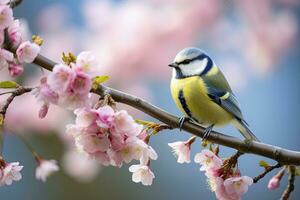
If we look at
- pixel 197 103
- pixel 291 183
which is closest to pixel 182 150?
pixel 291 183

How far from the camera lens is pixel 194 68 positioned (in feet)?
4.32

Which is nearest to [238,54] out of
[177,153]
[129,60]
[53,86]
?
[129,60]

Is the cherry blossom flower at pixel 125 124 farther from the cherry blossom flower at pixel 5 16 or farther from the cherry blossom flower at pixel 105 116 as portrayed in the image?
the cherry blossom flower at pixel 5 16

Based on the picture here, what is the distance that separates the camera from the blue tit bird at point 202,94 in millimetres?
1230

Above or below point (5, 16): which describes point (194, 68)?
below

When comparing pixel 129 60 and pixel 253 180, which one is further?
pixel 129 60

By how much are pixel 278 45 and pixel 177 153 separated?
137 cm

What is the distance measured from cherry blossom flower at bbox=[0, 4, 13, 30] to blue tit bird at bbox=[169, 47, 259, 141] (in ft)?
1.62

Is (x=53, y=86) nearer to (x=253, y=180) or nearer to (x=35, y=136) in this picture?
(x=253, y=180)

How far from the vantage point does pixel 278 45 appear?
2.26 m

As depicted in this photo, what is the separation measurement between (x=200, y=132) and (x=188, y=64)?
0.42m

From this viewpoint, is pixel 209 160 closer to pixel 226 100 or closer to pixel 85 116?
pixel 85 116

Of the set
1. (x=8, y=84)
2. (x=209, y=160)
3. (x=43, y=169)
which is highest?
(x=8, y=84)

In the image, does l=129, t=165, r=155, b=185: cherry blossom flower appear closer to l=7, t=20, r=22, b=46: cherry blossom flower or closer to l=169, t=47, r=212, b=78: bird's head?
l=7, t=20, r=22, b=46: cherry blossom flower
